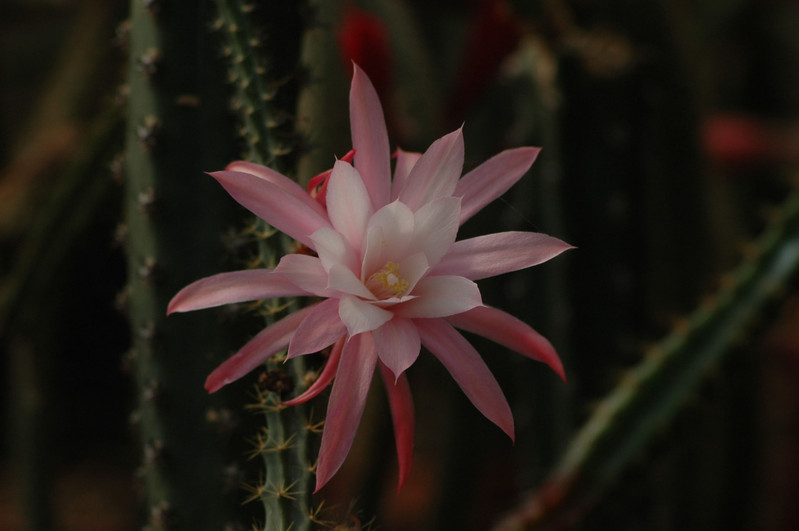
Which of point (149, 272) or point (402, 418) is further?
point (149, 272)

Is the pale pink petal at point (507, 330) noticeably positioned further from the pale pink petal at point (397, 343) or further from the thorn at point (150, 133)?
the thorn at point (150, 133)

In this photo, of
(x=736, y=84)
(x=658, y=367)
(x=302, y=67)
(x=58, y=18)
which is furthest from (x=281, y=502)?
(x=736, y=84)

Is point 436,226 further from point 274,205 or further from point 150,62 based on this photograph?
point 150,62

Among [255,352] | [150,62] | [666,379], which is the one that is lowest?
[666,379]

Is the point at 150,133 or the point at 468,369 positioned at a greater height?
the point at 150,133

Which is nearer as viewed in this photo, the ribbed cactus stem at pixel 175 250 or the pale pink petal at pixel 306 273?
the pale pink petal at pixel 306 273

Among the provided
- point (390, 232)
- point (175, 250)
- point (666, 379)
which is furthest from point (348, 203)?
point (666, 379)

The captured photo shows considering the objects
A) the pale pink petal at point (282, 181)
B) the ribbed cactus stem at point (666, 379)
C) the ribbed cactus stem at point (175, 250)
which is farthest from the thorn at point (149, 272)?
the ribbed cactus stem at point (666, 379)

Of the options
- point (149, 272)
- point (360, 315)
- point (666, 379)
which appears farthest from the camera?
point (666, 379)

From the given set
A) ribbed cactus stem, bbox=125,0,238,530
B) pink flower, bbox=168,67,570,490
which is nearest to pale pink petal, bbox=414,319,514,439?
pink flower, bbox=168,67,570,490
